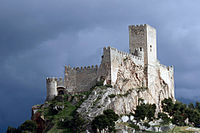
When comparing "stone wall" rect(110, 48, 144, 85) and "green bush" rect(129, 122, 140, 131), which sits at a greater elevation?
"stone wall" rect(110, 48, 144, 85)

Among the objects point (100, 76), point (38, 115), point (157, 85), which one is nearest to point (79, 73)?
point (100, 76)

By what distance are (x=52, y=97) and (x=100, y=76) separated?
12305 mm

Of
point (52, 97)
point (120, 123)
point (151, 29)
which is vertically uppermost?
point (151, 29)

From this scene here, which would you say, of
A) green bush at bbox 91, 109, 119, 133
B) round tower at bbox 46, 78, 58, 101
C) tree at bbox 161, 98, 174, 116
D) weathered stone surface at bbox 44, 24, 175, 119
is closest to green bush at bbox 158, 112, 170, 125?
tree at bbox 161, 98, 174, 116

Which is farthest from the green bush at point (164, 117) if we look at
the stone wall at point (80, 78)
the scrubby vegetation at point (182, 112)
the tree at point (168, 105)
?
the stone wall at point (80, 78)

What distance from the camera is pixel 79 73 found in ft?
357

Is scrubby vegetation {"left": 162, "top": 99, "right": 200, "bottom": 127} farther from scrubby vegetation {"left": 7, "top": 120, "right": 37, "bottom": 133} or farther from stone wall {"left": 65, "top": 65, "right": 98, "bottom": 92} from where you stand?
scrubby vegetation {"left": 7, "top": 120, "right": 37, "bottom": 133}

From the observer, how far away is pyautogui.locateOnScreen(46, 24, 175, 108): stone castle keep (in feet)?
343

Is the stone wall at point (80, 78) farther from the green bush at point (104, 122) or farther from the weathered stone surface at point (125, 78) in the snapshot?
the green bush at point (104, 122)

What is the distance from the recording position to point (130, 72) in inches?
4323

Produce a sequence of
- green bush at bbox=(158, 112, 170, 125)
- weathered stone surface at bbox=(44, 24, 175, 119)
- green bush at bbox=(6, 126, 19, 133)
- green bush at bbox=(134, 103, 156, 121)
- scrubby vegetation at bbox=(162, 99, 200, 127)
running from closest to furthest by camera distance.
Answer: green bush at bbox=(6, 126, 19, 133) → weathered stone surface at bbox=(44, 24, 175, 119) → green bush at bbox=(134, 103, 156, 121) → green bush at bbox=(158, 112, 170, 125) → scrubby vegetation at bbox=(162, 99, 200, 127)

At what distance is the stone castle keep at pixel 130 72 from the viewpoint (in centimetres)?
10462

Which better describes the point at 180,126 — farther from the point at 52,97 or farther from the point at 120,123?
the point at 52,97

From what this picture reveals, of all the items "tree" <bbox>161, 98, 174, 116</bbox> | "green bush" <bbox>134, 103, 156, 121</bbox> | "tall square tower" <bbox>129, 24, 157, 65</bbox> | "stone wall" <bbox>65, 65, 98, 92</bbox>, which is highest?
"tall square tower" <bbox>129, 24, 157, 65</bbox>
